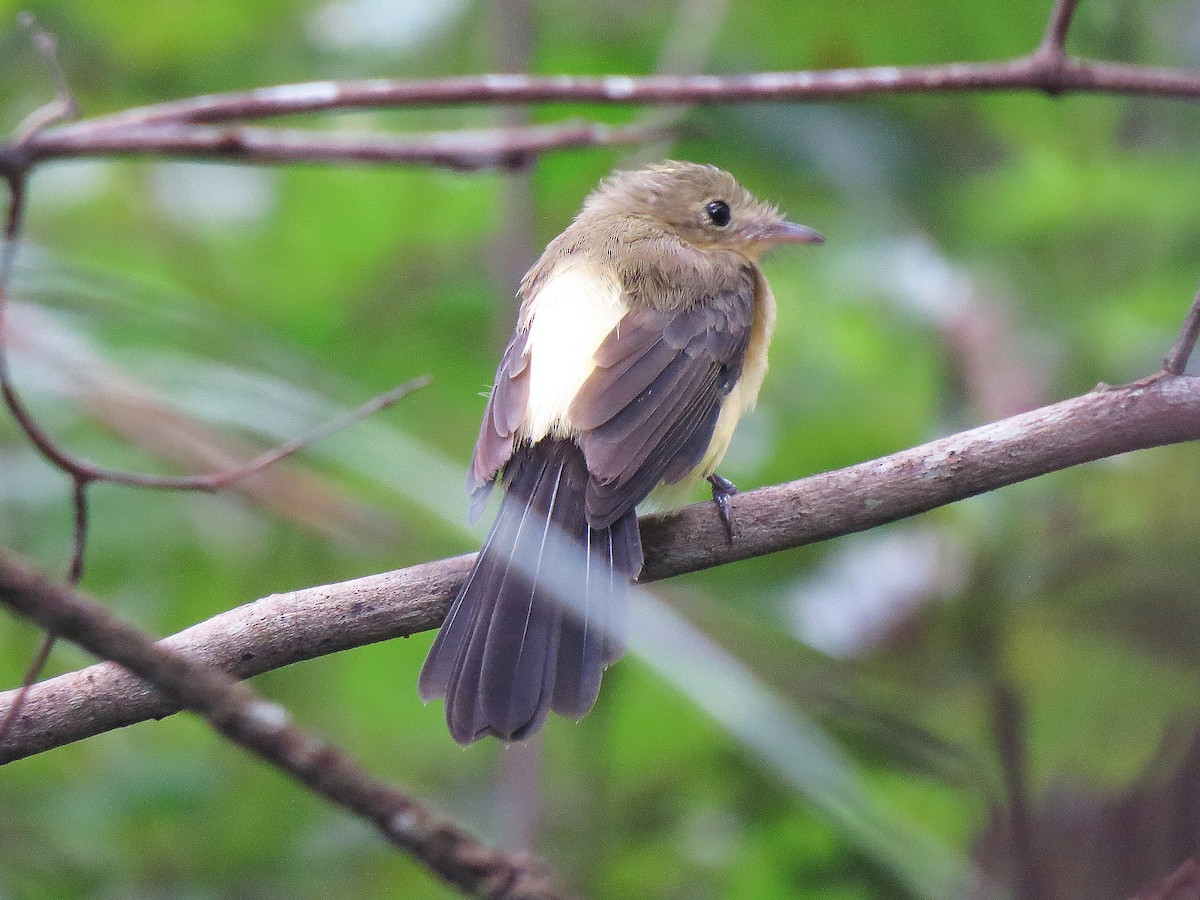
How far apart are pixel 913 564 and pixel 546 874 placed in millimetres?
3051

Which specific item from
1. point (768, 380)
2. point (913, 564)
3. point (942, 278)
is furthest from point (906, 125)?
point (913, 564)

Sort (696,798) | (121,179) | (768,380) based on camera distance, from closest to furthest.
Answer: (696,798), (768,380), (121,179)

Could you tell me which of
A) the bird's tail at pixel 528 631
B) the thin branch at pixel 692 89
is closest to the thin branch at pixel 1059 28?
the thin branch at pixel 692 89

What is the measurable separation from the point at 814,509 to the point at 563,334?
122 centimetres

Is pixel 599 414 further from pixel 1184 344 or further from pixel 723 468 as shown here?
pixel 1184 344

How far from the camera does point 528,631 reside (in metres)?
2.75

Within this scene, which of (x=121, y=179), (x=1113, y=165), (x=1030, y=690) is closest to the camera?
(x=1030, y=690)

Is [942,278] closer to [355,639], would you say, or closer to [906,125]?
[906,125]

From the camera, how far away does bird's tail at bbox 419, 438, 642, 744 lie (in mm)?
2619

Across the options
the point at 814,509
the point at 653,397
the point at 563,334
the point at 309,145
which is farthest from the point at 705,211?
the point at 814,509

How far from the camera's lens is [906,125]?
475cm

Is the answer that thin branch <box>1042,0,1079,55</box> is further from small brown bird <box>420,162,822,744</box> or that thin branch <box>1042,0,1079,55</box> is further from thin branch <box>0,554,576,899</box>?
thin branch <box>0,554,576,899</box>

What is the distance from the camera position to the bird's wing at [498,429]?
128 inches

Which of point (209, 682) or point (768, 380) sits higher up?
point (209, 682)
